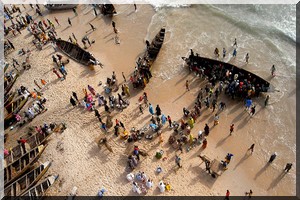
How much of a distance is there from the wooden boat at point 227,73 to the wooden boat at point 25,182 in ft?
56.3

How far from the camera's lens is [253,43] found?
36.8 meters

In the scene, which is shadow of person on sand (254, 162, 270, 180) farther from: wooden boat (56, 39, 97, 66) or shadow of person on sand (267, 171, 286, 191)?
wooden boat (56, 39, 97, 66)

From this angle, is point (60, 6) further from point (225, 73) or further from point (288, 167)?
point (288, 167)

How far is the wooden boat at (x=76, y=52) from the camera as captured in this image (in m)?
35.8

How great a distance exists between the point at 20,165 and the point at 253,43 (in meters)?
27.2

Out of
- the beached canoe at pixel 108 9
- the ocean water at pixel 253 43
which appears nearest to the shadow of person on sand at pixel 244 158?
the ocean water at pixel 253 43

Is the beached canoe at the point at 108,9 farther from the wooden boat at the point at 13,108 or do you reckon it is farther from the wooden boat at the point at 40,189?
the wooden boat at the point at 40,189

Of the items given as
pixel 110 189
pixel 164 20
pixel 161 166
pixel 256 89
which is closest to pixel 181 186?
pixel 161 166

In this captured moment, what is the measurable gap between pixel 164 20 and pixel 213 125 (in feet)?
57.6

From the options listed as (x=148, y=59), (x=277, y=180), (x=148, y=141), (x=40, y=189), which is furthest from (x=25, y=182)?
(x=277, y=180)

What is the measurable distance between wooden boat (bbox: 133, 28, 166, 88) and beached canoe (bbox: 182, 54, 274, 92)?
3413 millimetres

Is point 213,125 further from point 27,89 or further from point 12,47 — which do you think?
point 12,47

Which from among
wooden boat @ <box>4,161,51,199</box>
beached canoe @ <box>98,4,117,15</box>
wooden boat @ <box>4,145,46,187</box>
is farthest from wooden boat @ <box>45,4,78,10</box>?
wooden boat @ <box>4,161,51,199</box>

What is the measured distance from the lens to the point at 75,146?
28.6 metres
